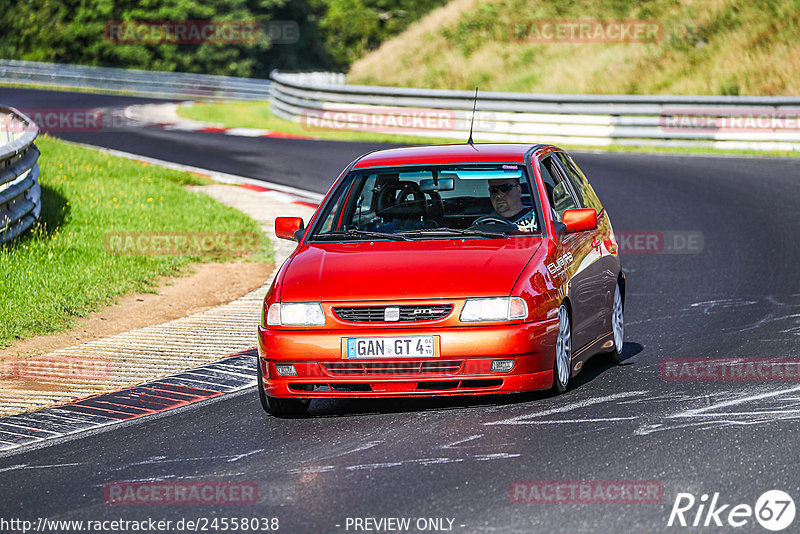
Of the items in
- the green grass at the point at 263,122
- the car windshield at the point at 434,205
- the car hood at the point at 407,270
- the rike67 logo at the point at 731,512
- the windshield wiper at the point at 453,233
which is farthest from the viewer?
the green grass at the point at 263,122

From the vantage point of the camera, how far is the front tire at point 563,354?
735 centimetres

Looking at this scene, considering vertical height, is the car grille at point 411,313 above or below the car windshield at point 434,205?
below

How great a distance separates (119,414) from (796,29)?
2694 centimetres

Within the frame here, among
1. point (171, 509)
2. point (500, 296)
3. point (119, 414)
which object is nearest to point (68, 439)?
point (119, 414)

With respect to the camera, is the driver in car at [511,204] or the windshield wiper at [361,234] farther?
the driver in car at [511,204]

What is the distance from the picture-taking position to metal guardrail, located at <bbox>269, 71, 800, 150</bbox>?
2436 centimetres

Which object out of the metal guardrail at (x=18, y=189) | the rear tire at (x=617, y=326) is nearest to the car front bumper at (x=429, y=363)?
the rear tire at (x=617, y=326)

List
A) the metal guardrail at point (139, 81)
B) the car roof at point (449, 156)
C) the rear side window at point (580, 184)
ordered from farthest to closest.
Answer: the metal guardrail at point (139, 81) < the rear side window at point (580, 184) < the car roof at point (449, 156)

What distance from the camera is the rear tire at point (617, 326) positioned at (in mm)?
8798

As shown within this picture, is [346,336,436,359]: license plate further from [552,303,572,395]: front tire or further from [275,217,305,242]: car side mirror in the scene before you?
[275,217,305,242]: car side mirror

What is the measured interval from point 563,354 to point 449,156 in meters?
1.75

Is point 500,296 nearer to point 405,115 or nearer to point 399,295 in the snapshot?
point 399,295

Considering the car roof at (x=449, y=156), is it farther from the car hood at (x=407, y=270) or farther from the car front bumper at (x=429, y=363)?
the car front bumper at (x=429, y=363)

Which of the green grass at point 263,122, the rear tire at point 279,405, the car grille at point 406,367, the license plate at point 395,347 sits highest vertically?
the license plate at point 395,347
